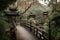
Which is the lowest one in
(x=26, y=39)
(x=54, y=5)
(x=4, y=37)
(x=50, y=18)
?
(x=26, y=39)

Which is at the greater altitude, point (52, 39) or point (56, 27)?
point (56, 27)

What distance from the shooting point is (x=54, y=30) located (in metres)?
9.41

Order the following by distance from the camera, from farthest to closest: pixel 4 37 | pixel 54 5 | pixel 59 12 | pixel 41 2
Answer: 1. pixel 41 2
2. pixel 54 5
3. pixel 59 12
4. pixel 4 37

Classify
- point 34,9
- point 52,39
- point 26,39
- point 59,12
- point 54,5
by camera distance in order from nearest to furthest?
point 52,39
point 59,12
point 54,5
point 26,39
point 34,9

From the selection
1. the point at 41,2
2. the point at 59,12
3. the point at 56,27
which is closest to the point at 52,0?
the point at 59,12

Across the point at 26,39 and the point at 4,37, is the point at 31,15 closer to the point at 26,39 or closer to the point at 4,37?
the point at 26,39

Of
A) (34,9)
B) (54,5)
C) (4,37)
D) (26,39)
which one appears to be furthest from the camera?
(34,9)

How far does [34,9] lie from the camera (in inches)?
1014

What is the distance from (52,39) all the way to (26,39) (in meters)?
4.22

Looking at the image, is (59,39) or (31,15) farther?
(31,15)

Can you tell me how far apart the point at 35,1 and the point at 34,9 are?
4.11 meters

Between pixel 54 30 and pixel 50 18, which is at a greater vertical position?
pixel 50 18

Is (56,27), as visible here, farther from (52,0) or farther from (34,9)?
(34,9)

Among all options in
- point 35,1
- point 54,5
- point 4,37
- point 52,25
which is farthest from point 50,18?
point 35,1
